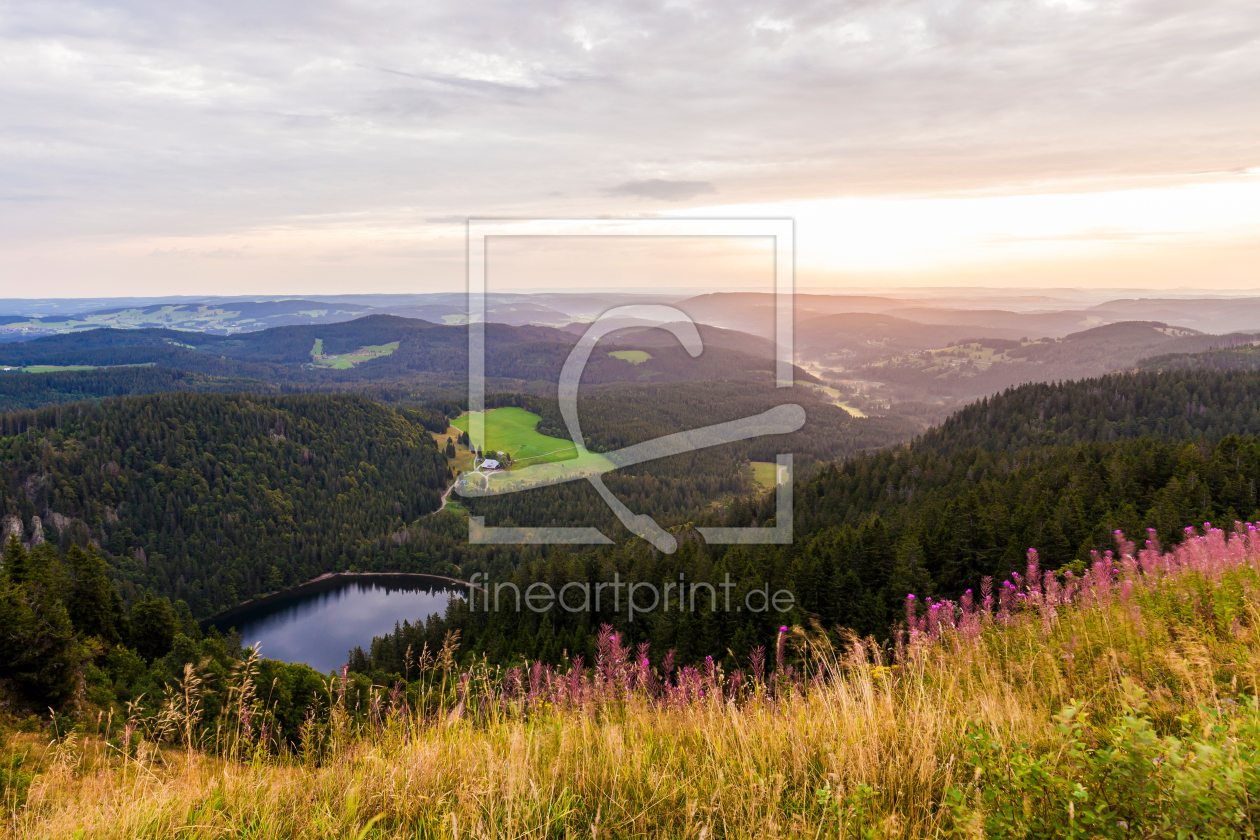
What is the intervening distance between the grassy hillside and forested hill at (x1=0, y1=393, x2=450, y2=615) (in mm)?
138154

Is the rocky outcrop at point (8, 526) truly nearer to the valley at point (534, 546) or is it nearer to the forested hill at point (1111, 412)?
the valley at point (534, 546)

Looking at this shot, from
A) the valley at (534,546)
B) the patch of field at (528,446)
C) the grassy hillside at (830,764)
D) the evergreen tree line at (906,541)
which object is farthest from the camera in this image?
the patch of field at (528,446)

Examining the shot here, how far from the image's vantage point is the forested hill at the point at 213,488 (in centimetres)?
13575

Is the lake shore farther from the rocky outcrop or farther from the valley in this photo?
the rocky outcrop

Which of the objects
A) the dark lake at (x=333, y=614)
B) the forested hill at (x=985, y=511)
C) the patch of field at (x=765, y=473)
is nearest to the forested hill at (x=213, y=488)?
the dark lake at (x=333, y=614)

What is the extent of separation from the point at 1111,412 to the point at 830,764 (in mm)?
146308

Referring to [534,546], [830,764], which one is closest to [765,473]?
[534,546]

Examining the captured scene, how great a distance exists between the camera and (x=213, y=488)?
163 metres

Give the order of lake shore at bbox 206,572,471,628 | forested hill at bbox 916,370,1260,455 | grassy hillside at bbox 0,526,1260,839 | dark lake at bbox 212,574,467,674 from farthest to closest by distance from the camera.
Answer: lake shore at bbox 206,572,471,628 → forested hill at bbox 916,370,1260,455 → dark lake at bbox 212,574,467,674 → grassy hillside at bbox 0,526,1260,839

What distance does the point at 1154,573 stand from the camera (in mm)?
8469

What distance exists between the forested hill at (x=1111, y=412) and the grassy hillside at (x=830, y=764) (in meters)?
115

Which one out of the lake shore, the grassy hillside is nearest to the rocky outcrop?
the lake shore

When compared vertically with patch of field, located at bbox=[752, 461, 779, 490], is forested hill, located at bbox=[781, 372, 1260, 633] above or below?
above

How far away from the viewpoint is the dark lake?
96.8 meters
